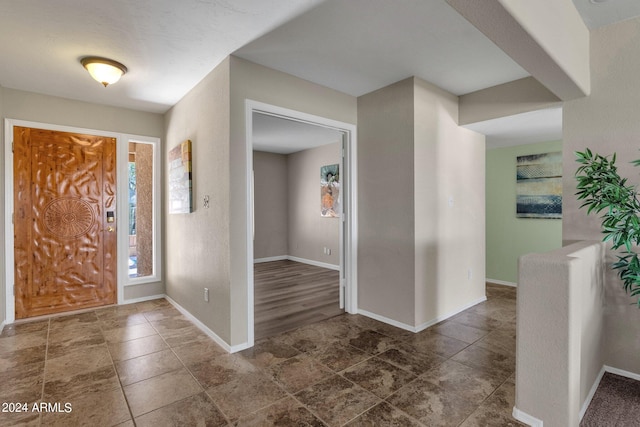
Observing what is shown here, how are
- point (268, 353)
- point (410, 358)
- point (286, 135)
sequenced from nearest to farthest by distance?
1. point (410, 358)
2. point (268, 353)
3. point (286, 135)

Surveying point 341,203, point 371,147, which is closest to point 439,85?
point 371,147

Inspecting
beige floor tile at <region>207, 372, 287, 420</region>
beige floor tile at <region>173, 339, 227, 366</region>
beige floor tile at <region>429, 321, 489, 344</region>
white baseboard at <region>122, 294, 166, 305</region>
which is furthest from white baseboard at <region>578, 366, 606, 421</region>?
white baseboard at <region>122, 294, 166, 305</region>

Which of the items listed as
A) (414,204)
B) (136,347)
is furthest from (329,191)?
(136,347)

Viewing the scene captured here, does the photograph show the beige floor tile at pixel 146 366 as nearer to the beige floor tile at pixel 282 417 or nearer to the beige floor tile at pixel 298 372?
the beige floor tile at pixel 298 372

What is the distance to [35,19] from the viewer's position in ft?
6.98

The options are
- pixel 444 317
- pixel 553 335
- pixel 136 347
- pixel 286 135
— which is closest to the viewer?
pixel 553 335

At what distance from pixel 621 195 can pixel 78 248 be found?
5.02 meters

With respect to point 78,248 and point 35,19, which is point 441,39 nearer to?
point 35,19

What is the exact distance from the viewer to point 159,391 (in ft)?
6.87

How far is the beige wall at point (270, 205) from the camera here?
7.04 meters

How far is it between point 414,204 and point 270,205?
183 inches

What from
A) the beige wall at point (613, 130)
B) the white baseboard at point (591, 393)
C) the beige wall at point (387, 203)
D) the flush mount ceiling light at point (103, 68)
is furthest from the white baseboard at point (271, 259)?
the white baseboard at point (591, 393)

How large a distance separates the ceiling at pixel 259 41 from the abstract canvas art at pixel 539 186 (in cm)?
127

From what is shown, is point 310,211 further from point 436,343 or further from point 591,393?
point 591,393
